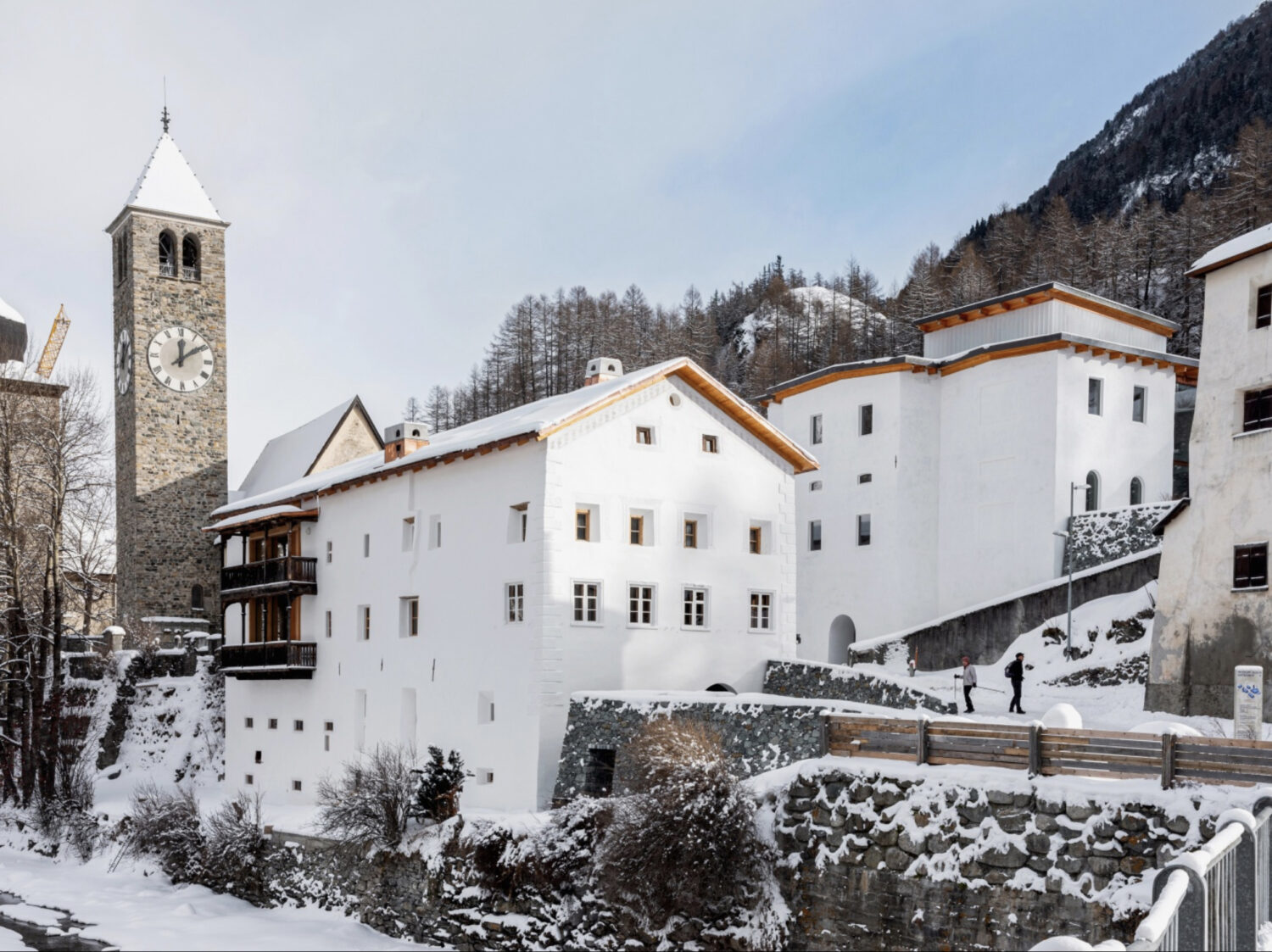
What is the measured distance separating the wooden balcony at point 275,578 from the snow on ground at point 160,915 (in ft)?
28.9

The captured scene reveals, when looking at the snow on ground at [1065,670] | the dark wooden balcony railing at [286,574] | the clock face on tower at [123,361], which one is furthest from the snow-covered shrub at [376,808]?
the clock face on tower at [123,361]

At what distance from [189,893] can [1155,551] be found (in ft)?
90.3

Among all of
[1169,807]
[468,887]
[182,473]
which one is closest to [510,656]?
[468,887]

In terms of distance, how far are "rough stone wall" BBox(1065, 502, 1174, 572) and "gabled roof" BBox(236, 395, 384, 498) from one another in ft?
Result: 101

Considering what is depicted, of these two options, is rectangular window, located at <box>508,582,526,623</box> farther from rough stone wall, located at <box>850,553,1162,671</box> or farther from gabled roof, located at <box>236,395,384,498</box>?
gabled roof, located at <box>236,395,384,498</box>

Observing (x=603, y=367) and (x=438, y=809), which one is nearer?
(x=438, y=809)

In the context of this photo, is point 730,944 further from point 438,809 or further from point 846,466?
point 846,466

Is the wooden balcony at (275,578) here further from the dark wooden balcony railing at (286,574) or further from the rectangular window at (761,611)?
the rectangular window at (761,611)

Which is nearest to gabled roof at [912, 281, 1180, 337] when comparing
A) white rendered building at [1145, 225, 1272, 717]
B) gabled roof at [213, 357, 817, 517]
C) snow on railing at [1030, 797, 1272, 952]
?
gabled roof at [213, 357, 817, 517]

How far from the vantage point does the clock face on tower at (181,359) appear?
5766 centimetres

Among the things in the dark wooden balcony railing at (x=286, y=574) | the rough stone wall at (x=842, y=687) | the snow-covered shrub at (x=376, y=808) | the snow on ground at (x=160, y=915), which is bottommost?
the snow on ground at (x=160, y=915)

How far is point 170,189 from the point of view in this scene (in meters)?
59.6

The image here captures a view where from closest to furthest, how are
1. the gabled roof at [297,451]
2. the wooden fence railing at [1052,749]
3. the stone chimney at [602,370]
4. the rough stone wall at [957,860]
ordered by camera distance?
the wooden fence railing at [1052,749], the rough stone wall at [957,860], the stone chimney at [602,370], the gabled roof at [297,451]

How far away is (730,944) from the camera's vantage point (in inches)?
828
